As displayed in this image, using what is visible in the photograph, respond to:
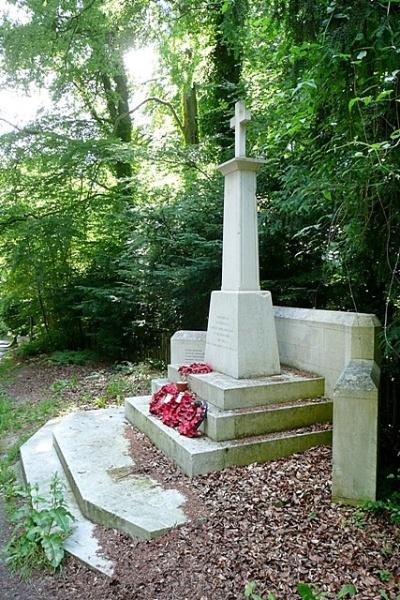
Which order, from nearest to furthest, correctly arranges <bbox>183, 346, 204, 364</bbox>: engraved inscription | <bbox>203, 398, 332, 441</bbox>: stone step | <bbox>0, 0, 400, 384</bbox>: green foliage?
<bbox>0, 0, 400, 384</bbox>: green foliage, <bbox>203, 398, 332, 441</bbox>: stone step, <bbox>183, 346, 204, 364</bbox>: engraved inscription

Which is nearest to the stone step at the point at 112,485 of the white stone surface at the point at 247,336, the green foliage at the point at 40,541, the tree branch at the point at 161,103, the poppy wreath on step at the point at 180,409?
the green foliage at the point at 40,541

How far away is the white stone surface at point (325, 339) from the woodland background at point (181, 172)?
0.85ft

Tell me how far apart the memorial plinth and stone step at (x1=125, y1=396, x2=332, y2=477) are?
2.81ft

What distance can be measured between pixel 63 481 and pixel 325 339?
2.97 meters

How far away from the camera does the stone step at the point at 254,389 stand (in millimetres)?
4219

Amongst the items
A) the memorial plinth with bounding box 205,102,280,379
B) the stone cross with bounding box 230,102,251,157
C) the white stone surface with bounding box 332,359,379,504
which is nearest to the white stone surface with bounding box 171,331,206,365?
the memorial plinth with bounding box 205,102,280,379

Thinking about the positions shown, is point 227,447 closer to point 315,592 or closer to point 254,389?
point 254,389

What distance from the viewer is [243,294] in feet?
15.4

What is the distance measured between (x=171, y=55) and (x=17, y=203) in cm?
499

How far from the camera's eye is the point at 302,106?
3.49 meters

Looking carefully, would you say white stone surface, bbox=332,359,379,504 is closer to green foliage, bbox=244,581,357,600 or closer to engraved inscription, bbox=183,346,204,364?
green foliage, bbox=244,581,357,600

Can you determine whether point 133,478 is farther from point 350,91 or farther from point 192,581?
point 350,91

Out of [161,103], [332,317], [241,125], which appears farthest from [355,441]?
[161,103]

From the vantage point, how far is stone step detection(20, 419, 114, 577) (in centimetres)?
277
